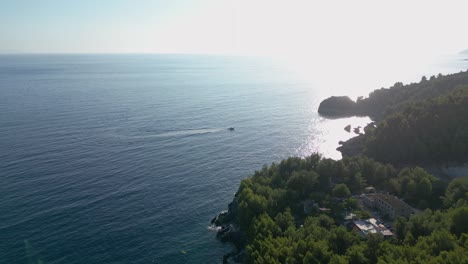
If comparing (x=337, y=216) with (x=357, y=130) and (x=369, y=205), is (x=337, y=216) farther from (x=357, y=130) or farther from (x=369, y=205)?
(x=357, y=130)

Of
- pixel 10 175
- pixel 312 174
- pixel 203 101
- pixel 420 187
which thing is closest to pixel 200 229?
pixel 312 174

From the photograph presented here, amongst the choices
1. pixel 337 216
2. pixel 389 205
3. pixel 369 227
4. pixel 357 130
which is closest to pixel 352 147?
pixel 357 130

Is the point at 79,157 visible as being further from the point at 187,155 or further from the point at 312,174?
the point at 312,174

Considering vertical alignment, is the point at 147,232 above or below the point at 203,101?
below

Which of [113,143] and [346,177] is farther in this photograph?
[113,143]

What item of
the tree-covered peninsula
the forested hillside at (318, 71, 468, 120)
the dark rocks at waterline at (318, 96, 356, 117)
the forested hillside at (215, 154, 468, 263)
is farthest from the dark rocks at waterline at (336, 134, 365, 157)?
the dark rocks at waterline at (318, 96, 356, 117)

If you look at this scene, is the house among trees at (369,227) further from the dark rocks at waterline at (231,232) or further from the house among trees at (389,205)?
the dark rocks at waterline at (231,232)

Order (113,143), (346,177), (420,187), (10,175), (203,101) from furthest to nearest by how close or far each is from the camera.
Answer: (203,101), (113,143), (10,175), (346,177), (420,187)
